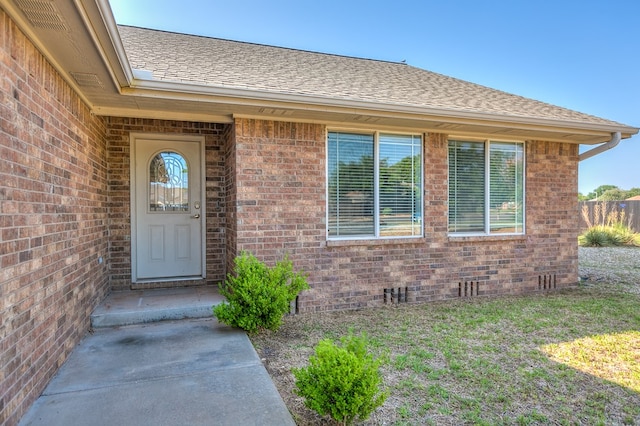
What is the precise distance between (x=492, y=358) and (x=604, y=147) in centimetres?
476

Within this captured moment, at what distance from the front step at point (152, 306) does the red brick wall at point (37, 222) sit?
248mm

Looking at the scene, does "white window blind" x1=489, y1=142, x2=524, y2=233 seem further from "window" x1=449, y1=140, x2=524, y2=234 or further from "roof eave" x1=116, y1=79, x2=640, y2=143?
"roof eave" x1=116, y1=79, x2=640, y2=143

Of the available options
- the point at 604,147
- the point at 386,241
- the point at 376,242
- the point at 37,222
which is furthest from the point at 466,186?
the point at 37,222

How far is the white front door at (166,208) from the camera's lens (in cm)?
530

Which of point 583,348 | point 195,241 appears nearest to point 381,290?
point 583,348

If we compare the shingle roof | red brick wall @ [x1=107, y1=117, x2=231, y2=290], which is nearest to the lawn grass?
red brick wall @ [x1=107, y1=117, x2=231, y2=290]

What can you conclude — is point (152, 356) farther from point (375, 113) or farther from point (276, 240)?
point (375, 113)

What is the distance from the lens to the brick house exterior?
238 centimetres

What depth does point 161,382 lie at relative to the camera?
2.80 metres

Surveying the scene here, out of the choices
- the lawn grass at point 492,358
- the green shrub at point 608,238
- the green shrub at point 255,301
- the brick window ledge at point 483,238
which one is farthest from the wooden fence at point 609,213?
the green shrub at point 255,301

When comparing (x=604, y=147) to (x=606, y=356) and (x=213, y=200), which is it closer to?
(x=606, y=356)

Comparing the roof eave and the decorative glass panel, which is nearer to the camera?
the roof eave

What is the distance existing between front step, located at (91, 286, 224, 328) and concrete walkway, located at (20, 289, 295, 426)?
0.07 meters

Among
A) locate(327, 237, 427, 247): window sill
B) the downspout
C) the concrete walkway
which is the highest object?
the downspout
